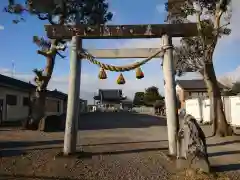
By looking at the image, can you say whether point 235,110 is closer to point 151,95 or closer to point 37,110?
point 37,110

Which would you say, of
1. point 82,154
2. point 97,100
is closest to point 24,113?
point 82,154

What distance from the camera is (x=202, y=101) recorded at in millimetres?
29562

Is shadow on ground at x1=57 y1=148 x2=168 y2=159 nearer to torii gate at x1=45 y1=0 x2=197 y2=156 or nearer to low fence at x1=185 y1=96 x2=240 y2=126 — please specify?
torii gate at x1=45 y1=0 x2=197 y2=156

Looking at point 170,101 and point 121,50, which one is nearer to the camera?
point 170,101

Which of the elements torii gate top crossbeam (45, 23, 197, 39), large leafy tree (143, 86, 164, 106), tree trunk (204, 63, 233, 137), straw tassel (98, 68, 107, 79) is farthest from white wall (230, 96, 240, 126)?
large leafy tree (143, 86, 164, 106)


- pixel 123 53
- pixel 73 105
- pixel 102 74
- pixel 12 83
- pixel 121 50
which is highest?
pixel 12 83

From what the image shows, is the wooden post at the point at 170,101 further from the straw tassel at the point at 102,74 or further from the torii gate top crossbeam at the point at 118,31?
the straw tassel at the point at 102,74

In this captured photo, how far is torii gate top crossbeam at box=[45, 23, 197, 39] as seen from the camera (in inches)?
422

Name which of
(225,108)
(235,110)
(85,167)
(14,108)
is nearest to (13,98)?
(14,108)

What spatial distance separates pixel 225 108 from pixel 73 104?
16.5m

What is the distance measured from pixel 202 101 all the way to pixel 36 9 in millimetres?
17002

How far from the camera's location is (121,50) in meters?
10.9

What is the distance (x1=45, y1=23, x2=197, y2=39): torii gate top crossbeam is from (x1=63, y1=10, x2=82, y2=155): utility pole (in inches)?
18.4

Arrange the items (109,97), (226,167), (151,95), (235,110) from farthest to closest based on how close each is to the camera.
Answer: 1. (109,97)
2. (151,95)
3. (235,110)
4. (226,167)
